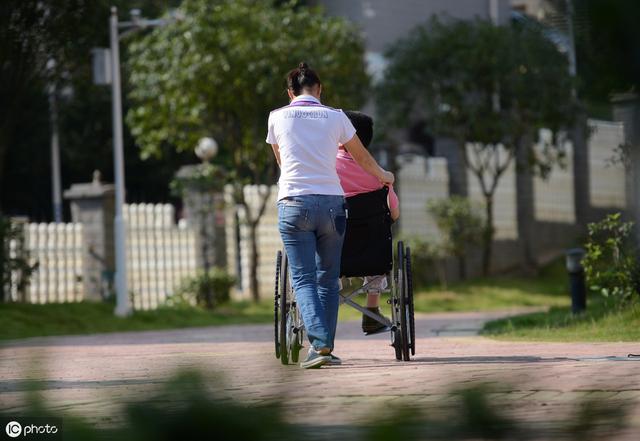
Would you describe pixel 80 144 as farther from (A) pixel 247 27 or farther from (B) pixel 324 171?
(B) pixel 324 171

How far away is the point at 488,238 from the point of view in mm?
26828

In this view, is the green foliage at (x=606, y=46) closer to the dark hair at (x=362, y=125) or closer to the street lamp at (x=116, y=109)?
the dark hair at (x=362, y=125)

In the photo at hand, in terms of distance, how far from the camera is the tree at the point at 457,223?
Result: 26234mm

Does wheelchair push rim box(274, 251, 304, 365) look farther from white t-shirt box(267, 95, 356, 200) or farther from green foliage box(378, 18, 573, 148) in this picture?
green foliage box(378, 18, 573, 148)

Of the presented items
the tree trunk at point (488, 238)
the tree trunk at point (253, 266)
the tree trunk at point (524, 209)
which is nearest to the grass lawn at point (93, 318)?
the tree trunk at point (253, 266)

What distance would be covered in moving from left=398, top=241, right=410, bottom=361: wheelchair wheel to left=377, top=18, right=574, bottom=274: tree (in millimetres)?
19070

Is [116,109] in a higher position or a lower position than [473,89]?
lower

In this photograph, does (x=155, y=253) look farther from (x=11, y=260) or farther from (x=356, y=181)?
(x=356, y=181)

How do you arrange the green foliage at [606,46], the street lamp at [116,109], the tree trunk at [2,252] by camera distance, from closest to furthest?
the green foliage at [606,46] → the tree trunk at [2,252] → the street lamp at [116,109]

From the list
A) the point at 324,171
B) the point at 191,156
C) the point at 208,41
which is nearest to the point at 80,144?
the point at 191,156

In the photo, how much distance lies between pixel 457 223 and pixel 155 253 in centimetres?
622

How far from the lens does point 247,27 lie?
2319 centimetres

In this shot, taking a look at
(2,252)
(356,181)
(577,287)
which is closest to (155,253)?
(2,252)

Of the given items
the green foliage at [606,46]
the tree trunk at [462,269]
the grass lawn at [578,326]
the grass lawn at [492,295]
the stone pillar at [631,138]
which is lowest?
the grass lawn at [492,295]
